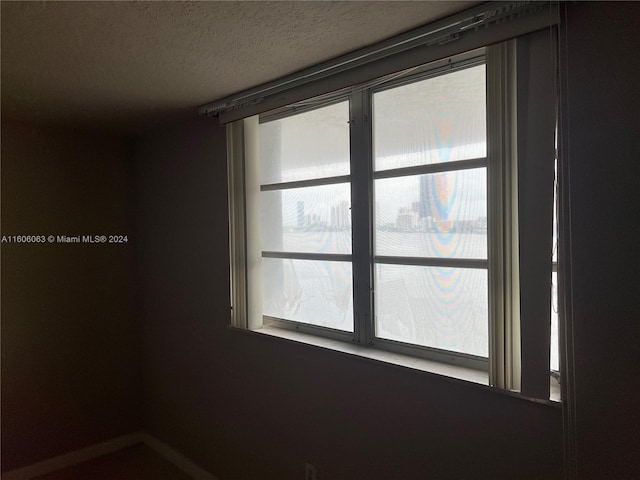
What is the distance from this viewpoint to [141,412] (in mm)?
3535

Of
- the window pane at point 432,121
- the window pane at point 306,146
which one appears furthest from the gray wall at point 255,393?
the window pane at point 432,121

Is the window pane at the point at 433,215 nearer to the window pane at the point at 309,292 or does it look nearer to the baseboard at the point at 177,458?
the window pane at the point at 309,292

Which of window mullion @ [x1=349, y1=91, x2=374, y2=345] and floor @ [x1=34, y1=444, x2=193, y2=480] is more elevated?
window mullion @ [x1=349, y1=91, x2=374, y2=345]

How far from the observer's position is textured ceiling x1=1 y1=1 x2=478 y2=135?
1.42 m

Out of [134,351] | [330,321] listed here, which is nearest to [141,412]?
[134,351]

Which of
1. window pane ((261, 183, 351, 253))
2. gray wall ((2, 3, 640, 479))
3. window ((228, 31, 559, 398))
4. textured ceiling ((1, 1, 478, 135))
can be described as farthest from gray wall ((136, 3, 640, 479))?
textured ceiling ((1, 1, 478, 135))

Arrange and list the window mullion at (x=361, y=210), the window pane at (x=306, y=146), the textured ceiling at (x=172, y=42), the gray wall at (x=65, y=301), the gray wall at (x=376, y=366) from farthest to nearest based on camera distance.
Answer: the gray wall at (x=65, y=301)
the window pane at (x=306, y=146)
the window mullion at (x=361, y=210)
the textured ceiling at (x=172, y=42)
the gray wall at (x=376, y=366)

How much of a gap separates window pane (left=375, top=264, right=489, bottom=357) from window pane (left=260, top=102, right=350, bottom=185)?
23.3 inches

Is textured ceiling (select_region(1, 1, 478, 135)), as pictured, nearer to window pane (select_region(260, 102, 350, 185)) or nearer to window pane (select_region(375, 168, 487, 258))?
window pane (select_region(260, 102, 350, 185))

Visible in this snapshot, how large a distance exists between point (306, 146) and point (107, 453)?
9.05 feet

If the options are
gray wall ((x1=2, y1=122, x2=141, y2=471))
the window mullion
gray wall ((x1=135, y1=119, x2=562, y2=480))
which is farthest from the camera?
gray wall ((x1=2, y1=122, x2=141, y2=471))

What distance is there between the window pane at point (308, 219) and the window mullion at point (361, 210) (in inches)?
3.1

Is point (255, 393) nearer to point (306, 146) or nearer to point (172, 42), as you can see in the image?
point (306, 146)

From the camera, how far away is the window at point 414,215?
146cm
